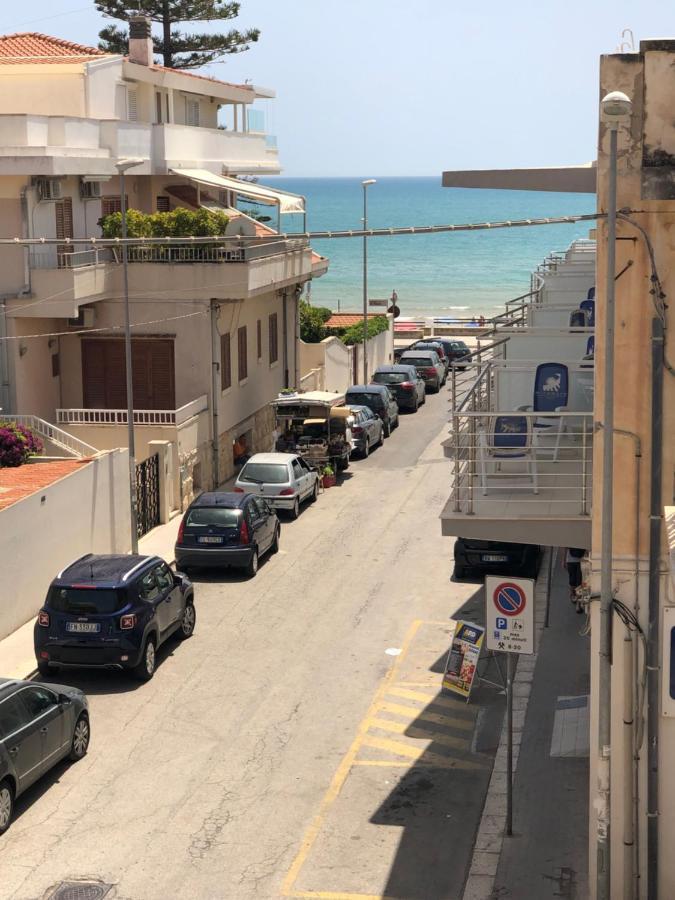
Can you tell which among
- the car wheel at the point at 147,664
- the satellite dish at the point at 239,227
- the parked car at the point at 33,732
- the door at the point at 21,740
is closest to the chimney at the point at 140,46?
the satellite dish at the point at 239,227

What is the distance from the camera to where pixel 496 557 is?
24156mm

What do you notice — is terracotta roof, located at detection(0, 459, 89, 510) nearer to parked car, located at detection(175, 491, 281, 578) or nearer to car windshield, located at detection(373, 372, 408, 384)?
parked car, located at detection(175, 491, 281, 578)

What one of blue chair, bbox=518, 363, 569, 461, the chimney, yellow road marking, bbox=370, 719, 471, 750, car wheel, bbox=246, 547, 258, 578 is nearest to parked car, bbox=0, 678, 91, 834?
yellow road marking, bbox=370, 719, 471, 750

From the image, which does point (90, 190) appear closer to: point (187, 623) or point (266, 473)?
point (266, 473)

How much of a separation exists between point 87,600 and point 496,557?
825 cm

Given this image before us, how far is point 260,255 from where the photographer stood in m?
34.4

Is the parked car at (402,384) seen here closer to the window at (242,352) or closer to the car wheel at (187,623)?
the window at (242,352)

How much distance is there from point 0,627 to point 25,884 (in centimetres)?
817

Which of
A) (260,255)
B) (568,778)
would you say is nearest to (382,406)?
(260,255)

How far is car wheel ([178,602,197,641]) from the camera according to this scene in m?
21.1

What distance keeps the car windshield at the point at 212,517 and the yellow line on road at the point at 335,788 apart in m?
4.95

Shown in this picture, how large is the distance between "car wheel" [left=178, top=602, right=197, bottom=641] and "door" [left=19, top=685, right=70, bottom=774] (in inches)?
210

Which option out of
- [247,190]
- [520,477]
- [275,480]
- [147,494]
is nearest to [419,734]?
[520,477]

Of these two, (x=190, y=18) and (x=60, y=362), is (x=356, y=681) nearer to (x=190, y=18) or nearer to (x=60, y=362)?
(x=60, y=362)
